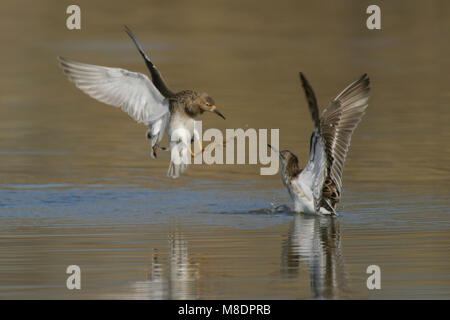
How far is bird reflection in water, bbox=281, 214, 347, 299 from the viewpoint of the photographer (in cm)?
857

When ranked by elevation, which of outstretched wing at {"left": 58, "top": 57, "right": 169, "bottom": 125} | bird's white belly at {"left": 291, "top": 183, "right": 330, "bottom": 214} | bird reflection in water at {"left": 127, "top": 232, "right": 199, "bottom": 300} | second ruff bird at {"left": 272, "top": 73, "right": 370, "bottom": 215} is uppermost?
outstretched wing at {"left": 58, "top": 57, "right": 169, "bottom": 125}

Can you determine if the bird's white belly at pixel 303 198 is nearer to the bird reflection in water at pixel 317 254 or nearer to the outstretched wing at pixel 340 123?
the bird reflection in water at pixel 317 254

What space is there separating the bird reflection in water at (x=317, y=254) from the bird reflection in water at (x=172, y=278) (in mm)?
819

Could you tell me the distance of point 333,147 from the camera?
441 inches

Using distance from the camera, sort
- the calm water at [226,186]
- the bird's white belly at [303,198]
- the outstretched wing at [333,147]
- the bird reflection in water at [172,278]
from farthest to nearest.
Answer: the bird's white belly at [303,198], the outstretched wing at [333,147], the calm water at [226,186], the bird reflection in water at [172,278]

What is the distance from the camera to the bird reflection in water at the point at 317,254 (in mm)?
8570

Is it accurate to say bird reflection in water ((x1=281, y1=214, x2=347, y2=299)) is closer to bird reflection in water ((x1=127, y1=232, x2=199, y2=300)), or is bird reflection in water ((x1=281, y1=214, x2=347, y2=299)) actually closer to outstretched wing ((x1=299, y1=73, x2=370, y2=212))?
outstretched wing ((x1=299, y1=73, x2=370, y2=212))

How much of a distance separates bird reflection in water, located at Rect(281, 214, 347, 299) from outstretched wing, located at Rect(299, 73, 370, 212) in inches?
11.7

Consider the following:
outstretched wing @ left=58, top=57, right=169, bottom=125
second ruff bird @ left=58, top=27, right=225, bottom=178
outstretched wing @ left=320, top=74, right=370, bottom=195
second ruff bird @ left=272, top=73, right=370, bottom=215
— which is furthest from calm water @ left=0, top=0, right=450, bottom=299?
outstretched wing @ left=58, top=57, right=169, bottom=125

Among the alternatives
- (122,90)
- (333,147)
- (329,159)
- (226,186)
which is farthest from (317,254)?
(226,186)

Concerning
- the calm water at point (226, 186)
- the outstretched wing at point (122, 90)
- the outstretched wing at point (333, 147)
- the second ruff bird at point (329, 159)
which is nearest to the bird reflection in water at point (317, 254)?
the calm water at point (226, 186)

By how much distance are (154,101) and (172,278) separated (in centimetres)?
336
